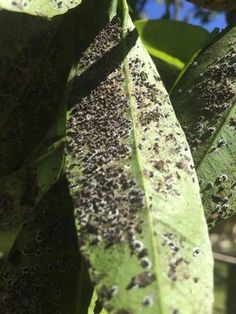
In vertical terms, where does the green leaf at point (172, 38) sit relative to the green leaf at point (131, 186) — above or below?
above

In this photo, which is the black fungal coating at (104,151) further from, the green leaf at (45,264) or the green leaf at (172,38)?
the green leaf at (172,38)

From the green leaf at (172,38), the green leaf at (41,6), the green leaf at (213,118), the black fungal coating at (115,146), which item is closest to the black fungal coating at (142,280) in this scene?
the black fungal coating at (115,146)

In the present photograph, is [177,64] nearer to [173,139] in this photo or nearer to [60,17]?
[60,17]

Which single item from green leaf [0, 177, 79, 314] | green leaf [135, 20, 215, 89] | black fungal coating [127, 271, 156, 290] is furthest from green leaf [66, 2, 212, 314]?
green leaf [135, 20, 215, 89]

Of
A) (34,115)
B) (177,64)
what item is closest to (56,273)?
(34,115)

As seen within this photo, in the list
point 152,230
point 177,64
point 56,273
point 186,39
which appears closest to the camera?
point 152,230

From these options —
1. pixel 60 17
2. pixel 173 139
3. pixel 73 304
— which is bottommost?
pixel 73 304
